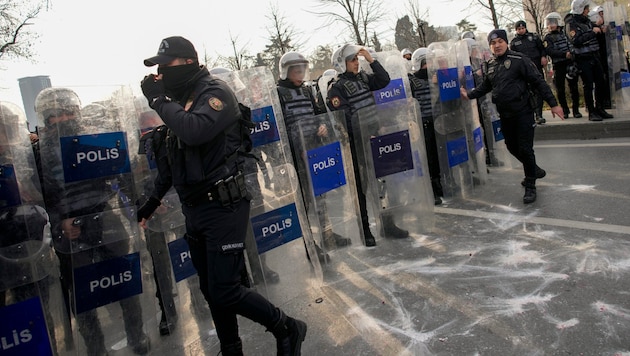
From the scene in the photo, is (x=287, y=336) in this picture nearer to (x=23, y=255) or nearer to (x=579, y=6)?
(x=23, y=255)

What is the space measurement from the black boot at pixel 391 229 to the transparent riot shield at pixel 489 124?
8.87 ft

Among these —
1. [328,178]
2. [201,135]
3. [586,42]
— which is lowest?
[328,178]

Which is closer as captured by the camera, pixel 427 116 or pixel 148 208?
pixel 148 208

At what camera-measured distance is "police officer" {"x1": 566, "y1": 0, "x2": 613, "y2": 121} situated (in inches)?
286

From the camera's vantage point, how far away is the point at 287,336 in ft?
8.07

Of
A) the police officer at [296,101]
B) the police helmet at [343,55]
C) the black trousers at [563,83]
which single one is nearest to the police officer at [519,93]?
the police helmet at [343,55]

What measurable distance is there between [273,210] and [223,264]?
119 centimetres

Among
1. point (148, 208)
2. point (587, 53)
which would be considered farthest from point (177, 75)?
point (587, 53)

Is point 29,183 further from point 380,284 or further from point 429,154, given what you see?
point 429,154

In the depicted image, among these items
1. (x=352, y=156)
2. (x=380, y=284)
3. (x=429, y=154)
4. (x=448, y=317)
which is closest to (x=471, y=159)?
(x=429, y=154)

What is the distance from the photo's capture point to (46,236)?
264 centimetres

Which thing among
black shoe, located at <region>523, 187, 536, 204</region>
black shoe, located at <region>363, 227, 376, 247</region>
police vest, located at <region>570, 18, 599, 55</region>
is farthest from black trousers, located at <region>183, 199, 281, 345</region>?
police vest, located at <region>570, 18, 599, 55</region>

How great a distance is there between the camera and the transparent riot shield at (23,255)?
2.48m

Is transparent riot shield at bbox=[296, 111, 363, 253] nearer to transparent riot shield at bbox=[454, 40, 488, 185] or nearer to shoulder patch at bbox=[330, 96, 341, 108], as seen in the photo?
shoulder patch at bbox=[330, 96, 341, 108]
